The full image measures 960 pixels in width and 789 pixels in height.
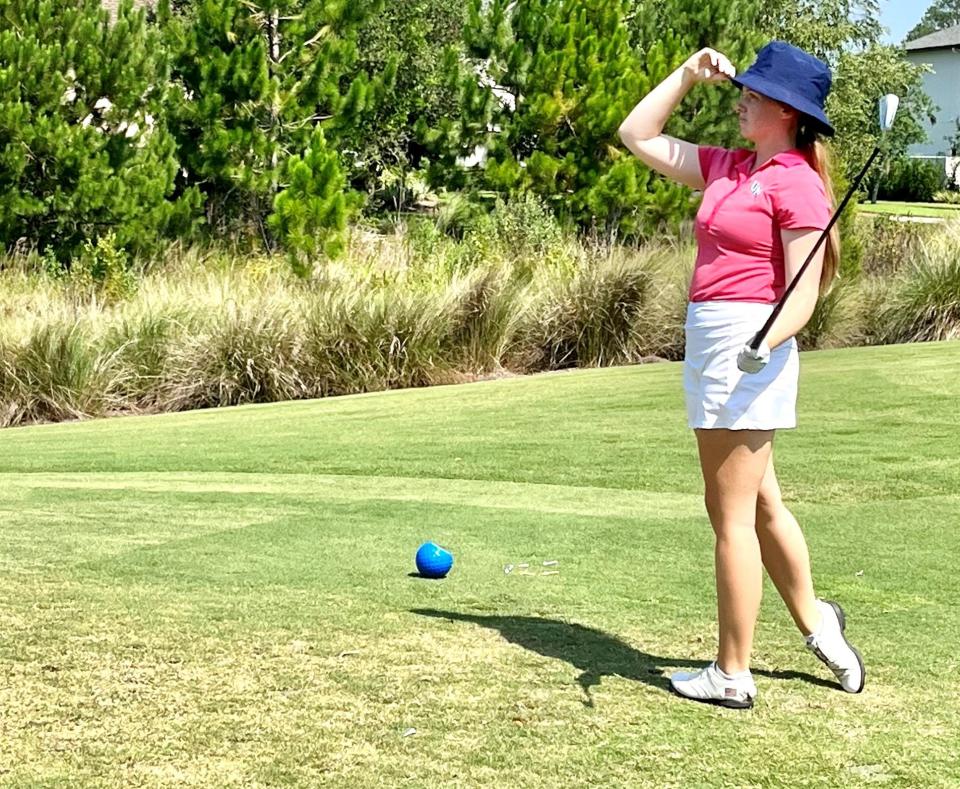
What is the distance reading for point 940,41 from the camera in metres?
82.8

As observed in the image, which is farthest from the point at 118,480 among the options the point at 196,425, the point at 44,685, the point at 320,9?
the point at 320,9

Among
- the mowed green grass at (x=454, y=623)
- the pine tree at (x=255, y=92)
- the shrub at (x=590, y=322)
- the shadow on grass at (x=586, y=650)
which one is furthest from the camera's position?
the pine tree at (x=255, y=92)

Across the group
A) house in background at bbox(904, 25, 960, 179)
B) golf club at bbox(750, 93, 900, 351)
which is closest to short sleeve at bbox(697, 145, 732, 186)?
golf club at bbox(750, 93, 900, 351)

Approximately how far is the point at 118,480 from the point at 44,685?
5.21m

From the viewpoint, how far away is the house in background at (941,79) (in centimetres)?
7900

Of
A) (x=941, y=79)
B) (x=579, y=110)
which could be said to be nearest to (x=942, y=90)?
(x=941, y=79)

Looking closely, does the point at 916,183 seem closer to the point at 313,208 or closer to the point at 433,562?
the point at 313,208

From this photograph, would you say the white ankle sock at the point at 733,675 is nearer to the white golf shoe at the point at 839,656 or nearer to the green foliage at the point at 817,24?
the white golf shoe at the point at 839,656

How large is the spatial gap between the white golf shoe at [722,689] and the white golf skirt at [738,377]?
72 cm

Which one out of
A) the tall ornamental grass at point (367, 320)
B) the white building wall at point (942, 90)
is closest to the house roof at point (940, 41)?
the white building wall at point (942, 90)

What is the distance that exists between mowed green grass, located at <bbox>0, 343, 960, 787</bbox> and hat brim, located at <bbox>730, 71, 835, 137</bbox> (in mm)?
1654

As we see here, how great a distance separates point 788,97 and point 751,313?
1.98 ft

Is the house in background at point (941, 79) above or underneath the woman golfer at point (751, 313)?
underneath

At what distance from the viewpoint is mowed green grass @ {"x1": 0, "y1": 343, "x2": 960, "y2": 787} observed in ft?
11.3
